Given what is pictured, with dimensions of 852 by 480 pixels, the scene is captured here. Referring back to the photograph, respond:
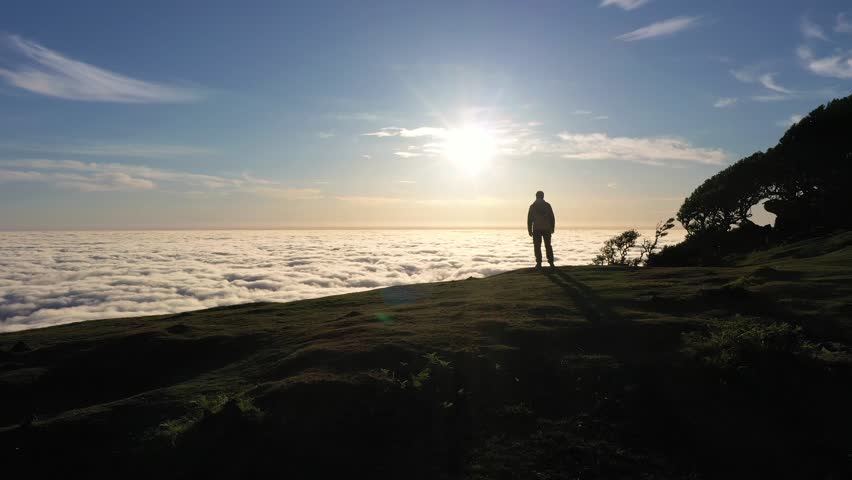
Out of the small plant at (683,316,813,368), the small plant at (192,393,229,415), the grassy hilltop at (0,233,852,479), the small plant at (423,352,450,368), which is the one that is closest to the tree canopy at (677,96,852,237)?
the grassy hilltop at (0,233,852,479)

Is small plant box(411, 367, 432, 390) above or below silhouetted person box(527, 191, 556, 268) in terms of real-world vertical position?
below

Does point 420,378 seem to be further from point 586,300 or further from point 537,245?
point 537,245

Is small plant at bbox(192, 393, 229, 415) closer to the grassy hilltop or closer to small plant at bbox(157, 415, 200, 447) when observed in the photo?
the grassy hilltop

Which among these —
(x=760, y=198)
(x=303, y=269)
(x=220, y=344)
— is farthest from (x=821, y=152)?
(x=303, y=269)

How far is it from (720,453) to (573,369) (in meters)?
3.05

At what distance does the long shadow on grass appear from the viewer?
41.7ft

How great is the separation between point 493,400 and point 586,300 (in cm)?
797

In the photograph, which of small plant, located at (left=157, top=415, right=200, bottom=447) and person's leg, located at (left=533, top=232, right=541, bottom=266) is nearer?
small plant, located at (left=157, top=415, right=200, bottom=447)

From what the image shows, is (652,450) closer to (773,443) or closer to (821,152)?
(773,443)

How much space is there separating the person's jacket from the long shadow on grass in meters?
3.21

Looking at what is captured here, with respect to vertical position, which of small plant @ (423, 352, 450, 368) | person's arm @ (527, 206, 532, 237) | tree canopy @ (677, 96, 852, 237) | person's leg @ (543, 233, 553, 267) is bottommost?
small plant @ (423, 352, 450, 368)

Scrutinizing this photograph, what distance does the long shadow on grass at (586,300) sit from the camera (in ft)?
41.7

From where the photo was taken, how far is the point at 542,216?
24.4 meters

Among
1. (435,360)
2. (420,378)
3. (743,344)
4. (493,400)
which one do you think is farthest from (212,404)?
(743,344)
